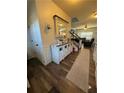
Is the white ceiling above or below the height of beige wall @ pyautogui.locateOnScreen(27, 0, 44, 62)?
above

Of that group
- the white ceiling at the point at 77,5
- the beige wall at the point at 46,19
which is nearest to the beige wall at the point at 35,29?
the beige wall at the point at 46,19

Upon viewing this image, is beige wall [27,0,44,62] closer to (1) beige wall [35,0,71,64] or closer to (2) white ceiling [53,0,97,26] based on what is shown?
(1) beige wall [35,0,71,64]

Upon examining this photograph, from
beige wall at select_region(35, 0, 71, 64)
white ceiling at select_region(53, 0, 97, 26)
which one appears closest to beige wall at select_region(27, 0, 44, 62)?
beige wall at select_region(35, 0, 71, 64)

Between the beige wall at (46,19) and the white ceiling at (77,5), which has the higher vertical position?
the white ceiling at (77,5)

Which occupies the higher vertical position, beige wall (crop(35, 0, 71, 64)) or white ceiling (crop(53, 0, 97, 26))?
white ceiling (crop(53, 0, 97, 26))

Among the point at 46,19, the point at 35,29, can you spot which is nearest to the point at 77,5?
the point at 46,19

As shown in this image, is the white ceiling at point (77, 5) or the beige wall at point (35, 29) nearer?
the beige wall at point (35, 29)

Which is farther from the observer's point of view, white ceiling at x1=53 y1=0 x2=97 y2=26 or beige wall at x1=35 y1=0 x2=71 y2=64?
white ceiling at x1=53 y1=0 x2=97 y2=26

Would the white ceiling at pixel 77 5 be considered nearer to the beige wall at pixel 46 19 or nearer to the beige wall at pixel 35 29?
the beige wall at pixel 46 19
